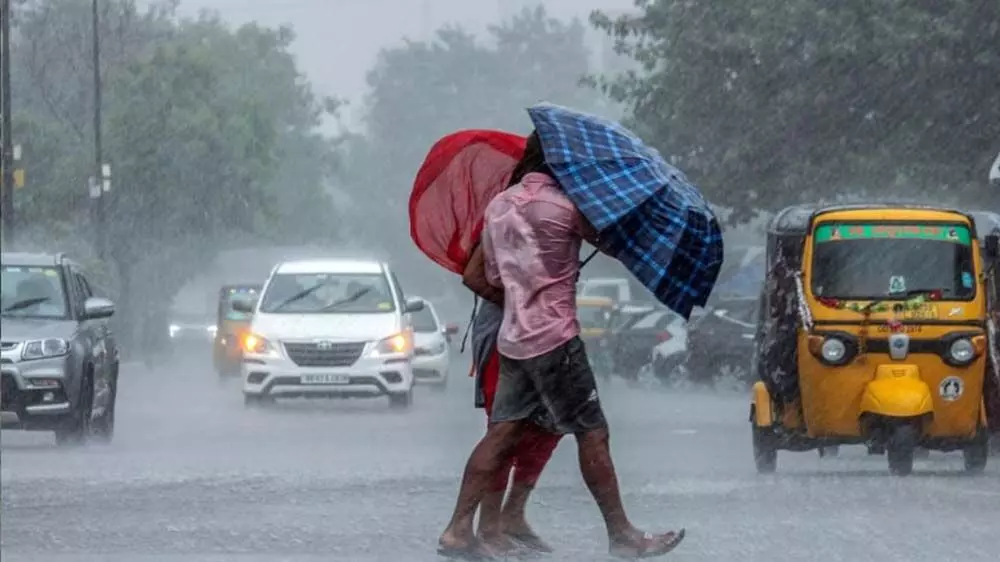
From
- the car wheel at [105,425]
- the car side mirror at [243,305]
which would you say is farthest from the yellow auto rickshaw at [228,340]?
the car wheel at [105,425]

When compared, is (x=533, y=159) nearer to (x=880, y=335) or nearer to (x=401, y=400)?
(x=880, y=335)

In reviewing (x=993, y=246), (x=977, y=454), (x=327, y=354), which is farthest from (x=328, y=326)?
(x=977, y=454)

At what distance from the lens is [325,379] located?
2777cm

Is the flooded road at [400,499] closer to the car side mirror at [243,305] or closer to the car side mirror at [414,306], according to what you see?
the car side mirror at [243,305]

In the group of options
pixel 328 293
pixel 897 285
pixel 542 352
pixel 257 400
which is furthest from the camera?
pixel 328 293

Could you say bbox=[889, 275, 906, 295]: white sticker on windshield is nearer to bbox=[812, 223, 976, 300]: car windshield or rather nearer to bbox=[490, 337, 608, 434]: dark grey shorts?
bbox=[812, 223, 976, 300]: car windshield

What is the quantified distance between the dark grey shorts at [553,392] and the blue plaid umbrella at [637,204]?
440 millimetres

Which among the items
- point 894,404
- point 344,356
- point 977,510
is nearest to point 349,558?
point 977,510

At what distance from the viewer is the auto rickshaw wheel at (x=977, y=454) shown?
56.5 feet

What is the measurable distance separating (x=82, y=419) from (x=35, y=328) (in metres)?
0.78

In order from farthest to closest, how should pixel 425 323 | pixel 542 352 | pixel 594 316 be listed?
1. pixel 594 316
2. pixel 425 323
3. pixel 542 352

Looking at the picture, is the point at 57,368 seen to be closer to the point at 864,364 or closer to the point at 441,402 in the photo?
the point at 864,364

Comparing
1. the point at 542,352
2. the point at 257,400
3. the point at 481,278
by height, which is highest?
the point at 481,278

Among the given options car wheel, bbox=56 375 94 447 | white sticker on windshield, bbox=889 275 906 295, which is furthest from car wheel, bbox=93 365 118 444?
white sticker on windshield, bbox=889 275 906 295
